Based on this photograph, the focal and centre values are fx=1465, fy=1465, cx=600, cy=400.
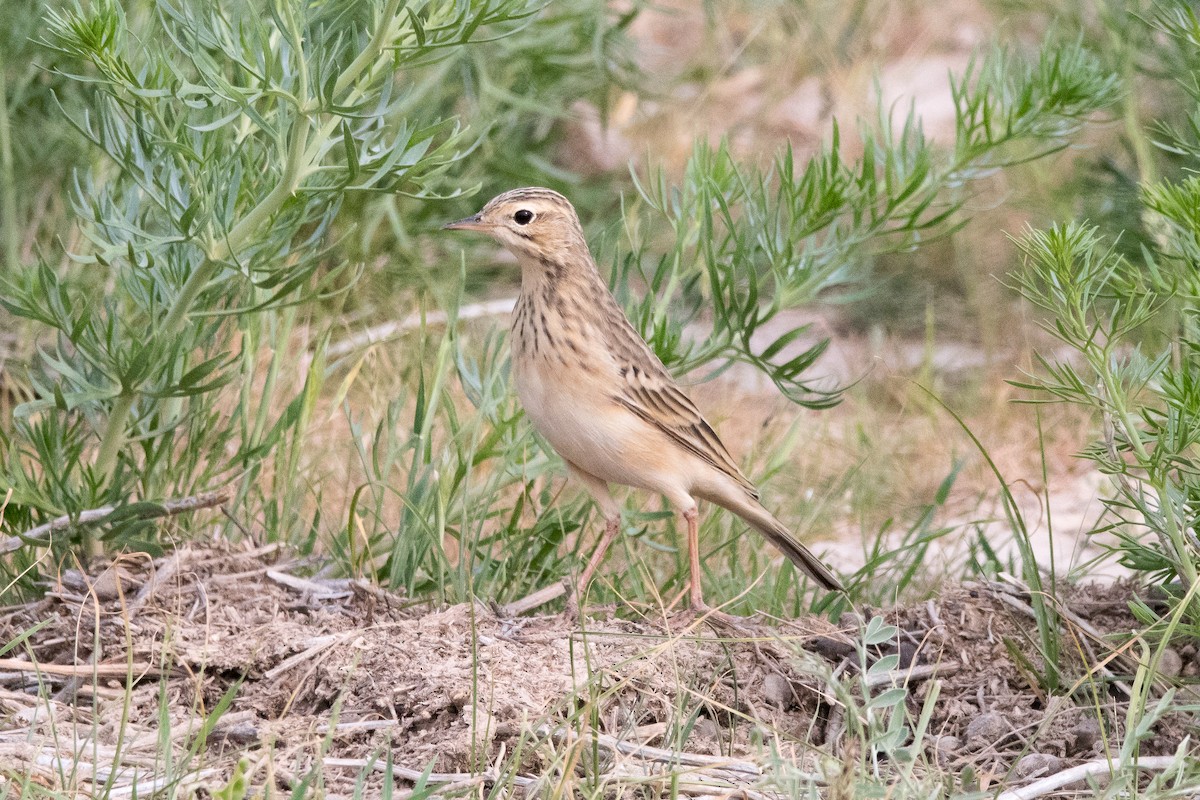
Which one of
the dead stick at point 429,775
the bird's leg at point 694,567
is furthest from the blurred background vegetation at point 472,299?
the dead stick at point 429,775

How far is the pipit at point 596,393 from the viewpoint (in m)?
4.24

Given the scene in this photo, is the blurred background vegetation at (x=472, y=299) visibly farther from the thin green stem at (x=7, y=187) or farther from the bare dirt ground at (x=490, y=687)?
the bare dirt ground at (x=490, y=687)

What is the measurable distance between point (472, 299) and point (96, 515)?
3640mm

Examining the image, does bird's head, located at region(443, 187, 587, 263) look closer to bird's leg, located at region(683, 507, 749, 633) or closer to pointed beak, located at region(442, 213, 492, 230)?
pointed beak, located at region(442, 213, 492, 230)

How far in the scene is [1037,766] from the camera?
347 centimetres

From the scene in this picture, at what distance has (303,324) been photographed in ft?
22.1

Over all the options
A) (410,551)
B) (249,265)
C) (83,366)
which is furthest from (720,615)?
(83,366)

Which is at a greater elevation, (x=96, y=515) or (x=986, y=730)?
(x=96, y=515)


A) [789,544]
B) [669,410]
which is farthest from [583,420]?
[789,544]

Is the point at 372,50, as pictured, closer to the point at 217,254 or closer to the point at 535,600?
the point at 217,254

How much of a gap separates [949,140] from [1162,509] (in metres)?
6.73

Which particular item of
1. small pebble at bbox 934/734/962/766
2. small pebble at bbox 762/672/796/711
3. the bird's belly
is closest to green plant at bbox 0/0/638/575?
the bird's belly

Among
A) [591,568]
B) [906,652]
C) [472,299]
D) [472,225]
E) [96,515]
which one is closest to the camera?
[906,652]

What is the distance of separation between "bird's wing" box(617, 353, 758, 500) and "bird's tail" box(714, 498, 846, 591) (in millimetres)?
76
